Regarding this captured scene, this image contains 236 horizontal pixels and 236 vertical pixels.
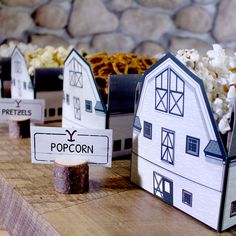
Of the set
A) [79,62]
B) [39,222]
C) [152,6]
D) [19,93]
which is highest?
[152,6]

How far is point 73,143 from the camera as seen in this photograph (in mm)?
757

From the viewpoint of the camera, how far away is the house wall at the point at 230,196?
583mm

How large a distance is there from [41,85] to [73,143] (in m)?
0.54

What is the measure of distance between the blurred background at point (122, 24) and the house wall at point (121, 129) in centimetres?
113

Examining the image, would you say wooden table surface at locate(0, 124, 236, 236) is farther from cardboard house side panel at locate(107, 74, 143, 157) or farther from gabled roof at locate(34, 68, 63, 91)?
gabled roof at locate(34, 68, 63, 91)

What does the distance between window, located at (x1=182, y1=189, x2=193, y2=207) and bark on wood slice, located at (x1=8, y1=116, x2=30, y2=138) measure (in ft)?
1.81

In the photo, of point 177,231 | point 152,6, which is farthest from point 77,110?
point 152,6

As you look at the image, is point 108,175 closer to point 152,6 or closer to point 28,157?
point 28,157

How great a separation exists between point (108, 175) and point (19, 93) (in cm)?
63

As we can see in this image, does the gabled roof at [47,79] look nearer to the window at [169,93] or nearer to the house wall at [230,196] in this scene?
the window at [169,93]

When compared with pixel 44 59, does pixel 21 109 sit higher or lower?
lower

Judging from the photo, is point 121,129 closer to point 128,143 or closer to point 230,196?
point 128,143

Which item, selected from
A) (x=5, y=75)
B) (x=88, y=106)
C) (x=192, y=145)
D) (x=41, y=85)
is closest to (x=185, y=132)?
(x=192, y=145)

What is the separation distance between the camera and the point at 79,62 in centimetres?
94
